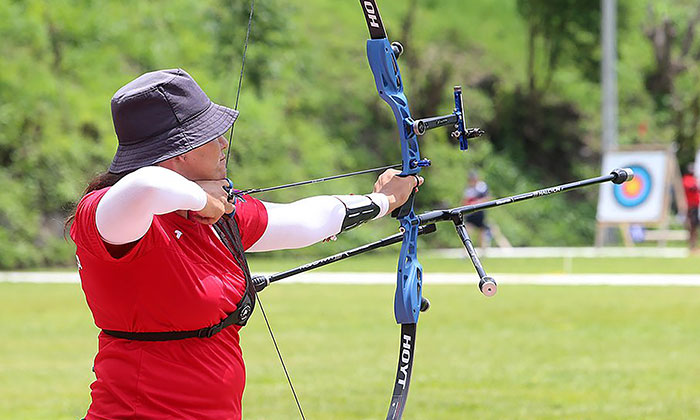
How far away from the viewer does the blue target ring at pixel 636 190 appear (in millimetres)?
24266

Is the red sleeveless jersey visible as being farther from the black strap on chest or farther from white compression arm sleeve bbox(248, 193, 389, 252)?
white compression arm sleeve bbox(248, 193, 389, 252)

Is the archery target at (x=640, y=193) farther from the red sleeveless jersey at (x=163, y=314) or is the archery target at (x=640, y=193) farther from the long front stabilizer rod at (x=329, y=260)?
the red sleeveless jersey at (x=163, y=314)

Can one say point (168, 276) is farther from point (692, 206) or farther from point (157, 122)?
point (692, 206)

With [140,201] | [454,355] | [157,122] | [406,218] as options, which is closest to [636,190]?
[454,355]

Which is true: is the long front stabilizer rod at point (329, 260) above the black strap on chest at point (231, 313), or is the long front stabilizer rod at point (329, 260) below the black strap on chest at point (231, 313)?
below

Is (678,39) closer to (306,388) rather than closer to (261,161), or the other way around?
(261,161)

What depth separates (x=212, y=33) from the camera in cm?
2680

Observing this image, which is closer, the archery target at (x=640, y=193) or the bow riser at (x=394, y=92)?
the bow riser at (x=394, y=92)

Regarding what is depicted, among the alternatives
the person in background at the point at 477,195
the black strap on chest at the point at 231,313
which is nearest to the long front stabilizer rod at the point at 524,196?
the black strap on chest at the point at 231,313

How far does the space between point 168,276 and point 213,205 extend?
212 mm

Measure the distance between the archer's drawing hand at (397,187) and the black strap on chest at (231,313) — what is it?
55 centimetres

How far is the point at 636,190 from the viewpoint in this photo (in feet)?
80.3

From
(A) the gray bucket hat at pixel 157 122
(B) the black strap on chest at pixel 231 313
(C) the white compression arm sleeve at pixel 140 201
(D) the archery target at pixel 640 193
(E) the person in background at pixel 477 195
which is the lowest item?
(D) the archery target at pixel 640 193

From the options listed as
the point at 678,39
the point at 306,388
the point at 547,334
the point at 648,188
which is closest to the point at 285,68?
the point at 648,188
